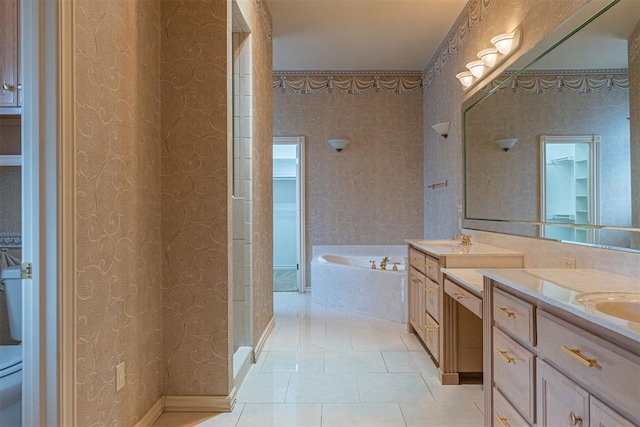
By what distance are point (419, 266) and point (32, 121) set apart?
8.88ft

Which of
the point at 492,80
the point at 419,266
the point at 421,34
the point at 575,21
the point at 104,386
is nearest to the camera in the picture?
the point at 104,386

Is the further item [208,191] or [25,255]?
[208,191]

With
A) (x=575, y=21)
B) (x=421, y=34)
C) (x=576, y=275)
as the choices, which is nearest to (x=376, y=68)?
(x=421, y=34)

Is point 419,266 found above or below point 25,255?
below

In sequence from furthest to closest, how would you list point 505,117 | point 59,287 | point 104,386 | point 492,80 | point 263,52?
point 263,52
point 492,80
point 505,117
point 104,386
point 59,287

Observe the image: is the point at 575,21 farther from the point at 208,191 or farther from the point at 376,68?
the point at 376,68

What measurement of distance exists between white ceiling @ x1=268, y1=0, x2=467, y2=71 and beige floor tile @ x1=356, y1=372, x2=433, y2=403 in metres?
3.07

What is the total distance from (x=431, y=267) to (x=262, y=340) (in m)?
1.45

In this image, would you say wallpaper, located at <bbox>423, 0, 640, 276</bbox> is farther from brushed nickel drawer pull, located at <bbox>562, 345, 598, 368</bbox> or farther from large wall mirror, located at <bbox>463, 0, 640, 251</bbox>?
brushed nickel drawer pull, located at <bbox>562, 345, 598, 368</bbox>

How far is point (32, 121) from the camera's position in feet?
4.79

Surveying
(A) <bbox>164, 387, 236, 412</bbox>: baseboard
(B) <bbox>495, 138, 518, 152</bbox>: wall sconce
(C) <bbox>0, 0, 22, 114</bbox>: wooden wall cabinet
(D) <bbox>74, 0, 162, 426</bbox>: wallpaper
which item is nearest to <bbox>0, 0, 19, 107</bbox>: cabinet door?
(C) <bbox>0, 0, 22, 114</bbox>: wooden wall cabinet

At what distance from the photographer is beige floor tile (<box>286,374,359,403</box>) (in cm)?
250

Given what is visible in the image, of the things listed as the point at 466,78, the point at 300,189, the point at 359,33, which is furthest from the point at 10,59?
the point at 300,189

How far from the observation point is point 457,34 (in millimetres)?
4031
